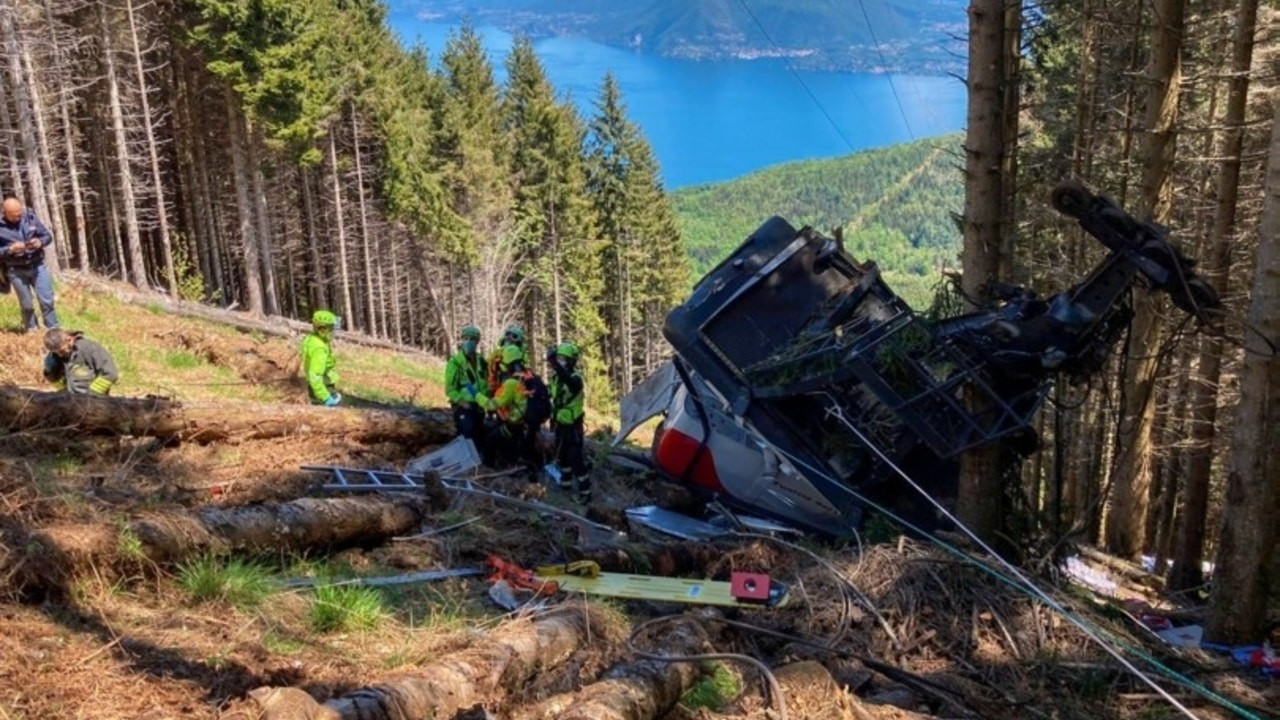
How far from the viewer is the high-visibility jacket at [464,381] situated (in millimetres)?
10453

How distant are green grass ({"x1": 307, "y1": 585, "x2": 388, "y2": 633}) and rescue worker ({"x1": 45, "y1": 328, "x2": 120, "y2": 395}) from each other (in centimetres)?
549

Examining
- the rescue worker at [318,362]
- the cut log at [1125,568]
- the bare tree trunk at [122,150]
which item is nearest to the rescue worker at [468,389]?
the rescue worker at [318,362]

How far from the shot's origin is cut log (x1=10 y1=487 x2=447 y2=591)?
476 cm

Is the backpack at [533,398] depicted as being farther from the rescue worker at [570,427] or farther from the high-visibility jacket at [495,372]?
the high-visibility jacket at [495,372]

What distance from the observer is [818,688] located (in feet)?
15.5

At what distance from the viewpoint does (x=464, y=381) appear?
1055 cm

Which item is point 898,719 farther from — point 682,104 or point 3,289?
point 682,104

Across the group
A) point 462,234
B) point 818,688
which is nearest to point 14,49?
point 462,234

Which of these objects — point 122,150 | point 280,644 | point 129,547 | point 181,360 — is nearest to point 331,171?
point 122,150

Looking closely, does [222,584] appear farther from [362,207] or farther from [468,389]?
[362,207]

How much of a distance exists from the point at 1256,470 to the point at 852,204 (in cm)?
9837

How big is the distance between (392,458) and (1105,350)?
7.30 m

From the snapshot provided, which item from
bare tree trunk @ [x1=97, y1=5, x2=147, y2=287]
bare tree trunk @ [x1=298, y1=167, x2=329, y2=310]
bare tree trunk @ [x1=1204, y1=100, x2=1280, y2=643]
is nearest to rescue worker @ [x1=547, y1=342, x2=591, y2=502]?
bare tree trunk @ [x1=1204, y1=100, x2=1280, y2=643]

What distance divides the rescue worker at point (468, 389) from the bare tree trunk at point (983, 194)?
17.2ft
